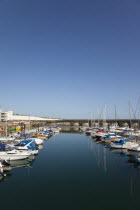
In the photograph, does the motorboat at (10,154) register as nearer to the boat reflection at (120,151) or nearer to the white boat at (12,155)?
the white boat at (12,155)

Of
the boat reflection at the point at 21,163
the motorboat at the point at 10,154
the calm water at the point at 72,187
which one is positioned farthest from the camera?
the motorboat at the point at 10,154

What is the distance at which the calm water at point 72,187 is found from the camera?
14250mm

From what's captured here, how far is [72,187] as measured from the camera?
17.6 metres

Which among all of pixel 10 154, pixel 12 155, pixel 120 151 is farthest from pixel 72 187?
pixel 120 151

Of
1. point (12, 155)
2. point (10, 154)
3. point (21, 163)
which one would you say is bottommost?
point (21, 163)

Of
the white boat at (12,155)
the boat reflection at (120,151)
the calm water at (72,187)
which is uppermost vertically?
the white boat at (12,155)

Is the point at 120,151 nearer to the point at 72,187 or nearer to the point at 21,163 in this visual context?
the point at 21,163

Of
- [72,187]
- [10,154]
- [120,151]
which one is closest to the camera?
[72,187]

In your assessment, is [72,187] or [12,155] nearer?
[72,187]

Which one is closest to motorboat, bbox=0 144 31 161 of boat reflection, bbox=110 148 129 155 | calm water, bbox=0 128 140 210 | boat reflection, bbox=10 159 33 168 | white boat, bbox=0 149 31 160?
white boat, bbox=0 149 31 160

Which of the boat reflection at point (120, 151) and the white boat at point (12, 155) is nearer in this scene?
the white boat at point (12, 155)

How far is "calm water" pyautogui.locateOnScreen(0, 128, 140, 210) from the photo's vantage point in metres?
14.2

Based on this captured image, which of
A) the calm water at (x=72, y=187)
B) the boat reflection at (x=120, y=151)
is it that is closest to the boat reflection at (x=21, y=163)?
the calm water at (x=72, y=187)

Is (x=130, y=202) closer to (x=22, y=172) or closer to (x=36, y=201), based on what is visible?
(x=36, y=201)
